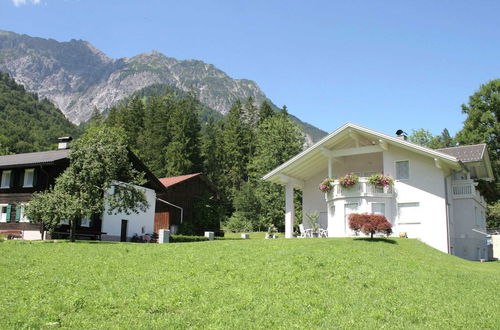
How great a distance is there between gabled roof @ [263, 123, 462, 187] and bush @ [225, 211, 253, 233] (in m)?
22.8

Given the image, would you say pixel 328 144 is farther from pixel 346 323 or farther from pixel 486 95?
pixel 486 95

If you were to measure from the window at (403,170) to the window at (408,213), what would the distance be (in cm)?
162

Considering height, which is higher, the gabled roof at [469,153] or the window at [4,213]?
the gabled roof at [469,153]

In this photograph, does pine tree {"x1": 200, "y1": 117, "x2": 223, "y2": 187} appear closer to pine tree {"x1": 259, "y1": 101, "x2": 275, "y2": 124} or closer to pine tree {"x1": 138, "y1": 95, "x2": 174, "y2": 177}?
pine tree {"x1": 138, "y1": 95, "x2": 174, "y2": 177}

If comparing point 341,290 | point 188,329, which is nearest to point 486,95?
point 341,290

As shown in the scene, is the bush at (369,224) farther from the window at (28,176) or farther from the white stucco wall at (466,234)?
the window at (28,176)

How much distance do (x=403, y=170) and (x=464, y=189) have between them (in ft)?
15.4

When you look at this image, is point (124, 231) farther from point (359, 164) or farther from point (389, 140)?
point (389, 140)

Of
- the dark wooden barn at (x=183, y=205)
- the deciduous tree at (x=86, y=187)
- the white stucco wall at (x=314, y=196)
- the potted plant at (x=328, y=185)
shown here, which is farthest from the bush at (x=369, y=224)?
the dark wooden barn at (x=183, y=205)

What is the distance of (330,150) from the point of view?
Answer: 29344 millimetres

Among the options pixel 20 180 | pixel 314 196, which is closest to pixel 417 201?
pixel 314 196

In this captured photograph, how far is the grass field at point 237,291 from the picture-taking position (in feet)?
26.9

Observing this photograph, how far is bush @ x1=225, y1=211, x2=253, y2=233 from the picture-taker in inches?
2116

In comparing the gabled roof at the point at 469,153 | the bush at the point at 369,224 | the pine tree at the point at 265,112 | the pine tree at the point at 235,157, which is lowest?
the bush at the point at 369,224
